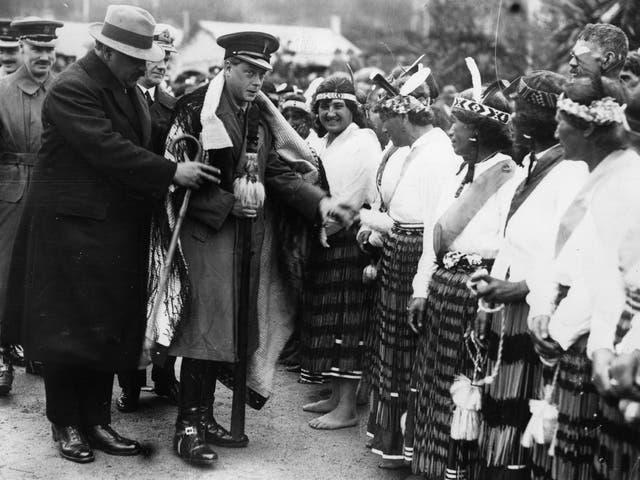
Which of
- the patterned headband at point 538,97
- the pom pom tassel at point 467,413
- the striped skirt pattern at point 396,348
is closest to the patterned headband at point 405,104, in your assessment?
the striped skirt pattern at point 396,348

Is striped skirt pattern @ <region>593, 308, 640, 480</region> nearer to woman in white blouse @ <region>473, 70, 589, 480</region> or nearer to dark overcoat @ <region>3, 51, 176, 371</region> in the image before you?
woman in white blouse @ <region>473, 70, 589, 480</region>

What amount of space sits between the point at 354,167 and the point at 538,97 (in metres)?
1.81

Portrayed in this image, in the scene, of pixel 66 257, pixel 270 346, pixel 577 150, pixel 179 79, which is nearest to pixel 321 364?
pixel 270 346

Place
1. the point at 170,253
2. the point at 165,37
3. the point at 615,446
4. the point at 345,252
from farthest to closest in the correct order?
the point at 165,37, the point at 345,252, the point at 170,253, the point at 615,446

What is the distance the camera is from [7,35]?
715cm

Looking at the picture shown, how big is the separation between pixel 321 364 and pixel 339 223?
88 centimetres

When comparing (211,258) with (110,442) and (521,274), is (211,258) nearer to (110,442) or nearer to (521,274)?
(110,442)

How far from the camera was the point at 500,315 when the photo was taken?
3.62 meters

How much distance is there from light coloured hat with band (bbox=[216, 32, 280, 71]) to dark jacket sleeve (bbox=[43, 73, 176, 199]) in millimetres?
681

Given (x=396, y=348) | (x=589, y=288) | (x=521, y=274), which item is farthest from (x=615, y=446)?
(x=396, y=348)

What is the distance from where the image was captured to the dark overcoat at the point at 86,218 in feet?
14.4

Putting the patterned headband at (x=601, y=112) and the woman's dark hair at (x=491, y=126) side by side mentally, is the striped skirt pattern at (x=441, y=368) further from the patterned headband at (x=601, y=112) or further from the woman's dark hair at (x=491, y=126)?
the patterned headband at (x=601, y=112)

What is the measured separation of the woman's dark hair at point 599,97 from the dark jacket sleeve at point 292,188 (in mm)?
1975

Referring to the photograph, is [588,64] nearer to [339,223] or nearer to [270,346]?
[339,223]
